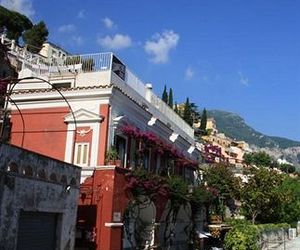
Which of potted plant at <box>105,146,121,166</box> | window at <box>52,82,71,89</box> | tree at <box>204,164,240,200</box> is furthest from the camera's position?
tree at <box>204,164,240,200</box>

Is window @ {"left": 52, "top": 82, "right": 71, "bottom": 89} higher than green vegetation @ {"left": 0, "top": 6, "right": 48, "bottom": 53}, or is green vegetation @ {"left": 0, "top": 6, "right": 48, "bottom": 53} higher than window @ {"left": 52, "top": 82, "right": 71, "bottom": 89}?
green vegetation @ {"left": 0, "top": 6, "right": 48, "bottom": 53}

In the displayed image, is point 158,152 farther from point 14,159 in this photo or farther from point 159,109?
point 14,159

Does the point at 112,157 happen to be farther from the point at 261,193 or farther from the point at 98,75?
the point at 261,193

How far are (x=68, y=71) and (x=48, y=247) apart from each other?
1284cm

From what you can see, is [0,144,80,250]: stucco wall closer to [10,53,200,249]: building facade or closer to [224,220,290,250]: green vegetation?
[10,53,200,249]: building facade

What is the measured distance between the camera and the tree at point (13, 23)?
3369 inches

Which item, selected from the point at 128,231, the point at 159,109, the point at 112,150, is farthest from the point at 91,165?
the point at 159,109

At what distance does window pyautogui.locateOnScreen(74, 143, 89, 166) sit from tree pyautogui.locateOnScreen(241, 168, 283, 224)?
99.8 feet

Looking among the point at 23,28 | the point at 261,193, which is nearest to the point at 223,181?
the point at 261,193

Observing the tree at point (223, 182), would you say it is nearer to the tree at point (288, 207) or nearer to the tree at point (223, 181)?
the tree at point (223, 181)

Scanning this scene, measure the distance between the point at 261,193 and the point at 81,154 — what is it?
3089 centimetres

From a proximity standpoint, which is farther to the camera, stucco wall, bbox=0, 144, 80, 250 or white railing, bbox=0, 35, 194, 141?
white railing, bbox=0, 35, 194, 141

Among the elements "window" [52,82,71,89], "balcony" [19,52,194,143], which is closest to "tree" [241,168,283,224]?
"balcony" [19,52,194,143]

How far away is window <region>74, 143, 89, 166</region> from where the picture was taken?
25188 mm
